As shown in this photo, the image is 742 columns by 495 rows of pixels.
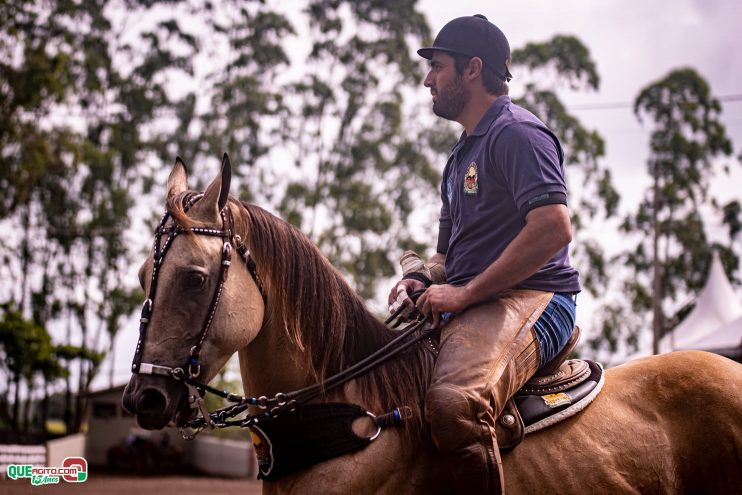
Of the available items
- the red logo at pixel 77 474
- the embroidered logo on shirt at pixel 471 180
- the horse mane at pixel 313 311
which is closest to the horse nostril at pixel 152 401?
the horse mane at pixel 313 311

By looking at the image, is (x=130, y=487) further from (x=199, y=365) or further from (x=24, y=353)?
(x=199, y=365)

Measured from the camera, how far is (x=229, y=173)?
3.30 m

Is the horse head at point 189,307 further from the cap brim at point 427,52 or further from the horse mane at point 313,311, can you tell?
the cap brim at point 427,52

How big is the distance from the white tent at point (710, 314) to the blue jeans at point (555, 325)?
1674 centimetres

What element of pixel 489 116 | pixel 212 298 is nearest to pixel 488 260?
pixel 489 116

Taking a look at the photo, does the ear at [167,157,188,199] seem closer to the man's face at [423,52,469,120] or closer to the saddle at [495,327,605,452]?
the man's face at [423,52,469,120]

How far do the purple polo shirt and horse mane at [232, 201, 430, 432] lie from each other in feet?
1.69

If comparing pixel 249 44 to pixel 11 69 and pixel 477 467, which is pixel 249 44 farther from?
pixel 477 467

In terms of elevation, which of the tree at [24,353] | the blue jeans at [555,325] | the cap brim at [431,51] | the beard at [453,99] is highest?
the cap brim at [431,51]

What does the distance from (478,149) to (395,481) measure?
59.1 inches

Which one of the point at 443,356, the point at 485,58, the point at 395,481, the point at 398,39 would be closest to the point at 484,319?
the point at 443,356

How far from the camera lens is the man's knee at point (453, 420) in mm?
3041

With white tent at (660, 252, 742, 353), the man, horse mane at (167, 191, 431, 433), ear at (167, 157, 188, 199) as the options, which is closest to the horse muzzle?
horse mane at (167, 191, 431, 433)

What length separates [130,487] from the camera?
2258cm
